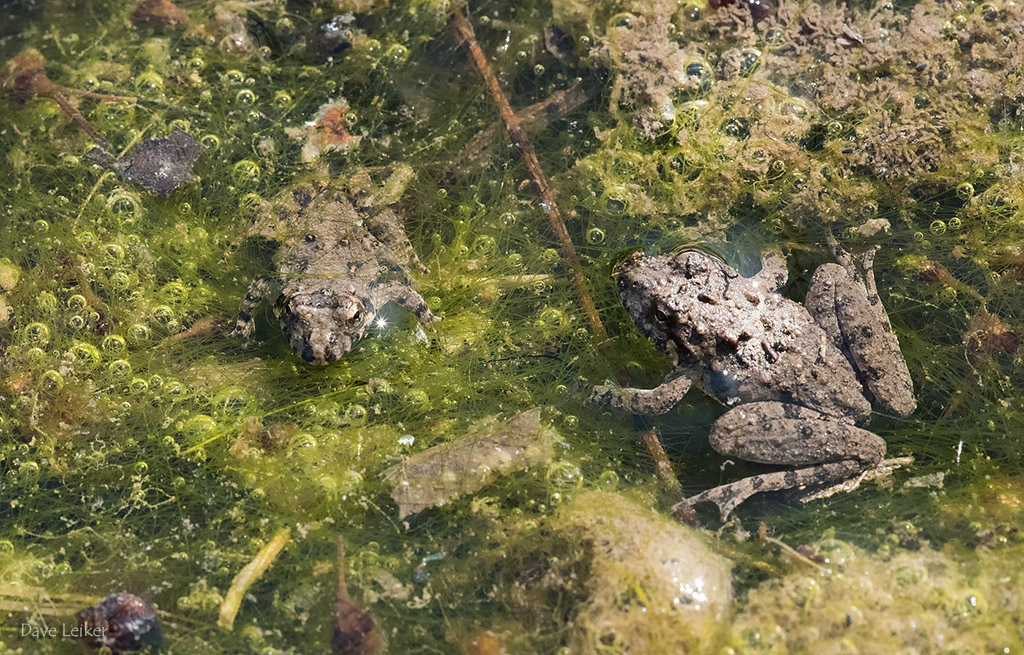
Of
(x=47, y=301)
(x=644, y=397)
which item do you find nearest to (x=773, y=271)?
(x=644, y=397)

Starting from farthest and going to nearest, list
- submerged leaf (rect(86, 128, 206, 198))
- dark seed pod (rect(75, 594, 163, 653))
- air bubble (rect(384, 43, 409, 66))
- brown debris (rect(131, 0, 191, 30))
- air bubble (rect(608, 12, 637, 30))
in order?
brown debris (rect(131, 0, 191, 30)) < air bubble (rect(384, 43, 409, 66)) < air bubble (rect(608, 12, 637, 30)) < submerged leaf (rect(86, 128, 206, 198)) < dark seed pod (rect(75, 594, 163, 653))

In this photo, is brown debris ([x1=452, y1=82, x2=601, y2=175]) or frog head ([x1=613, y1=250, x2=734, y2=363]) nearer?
frog head ([x1=613, y1=250, x2=734, y2=363])

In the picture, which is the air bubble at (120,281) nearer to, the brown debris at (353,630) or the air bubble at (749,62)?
the brown debris at (353,630)

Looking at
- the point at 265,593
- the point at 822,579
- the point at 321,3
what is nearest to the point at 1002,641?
the point at 822,579

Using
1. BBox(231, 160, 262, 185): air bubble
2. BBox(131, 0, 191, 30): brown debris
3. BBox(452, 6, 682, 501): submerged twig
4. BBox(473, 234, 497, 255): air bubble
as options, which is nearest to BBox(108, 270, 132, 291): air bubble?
BBox(231, 160, 262, 185): air bubble

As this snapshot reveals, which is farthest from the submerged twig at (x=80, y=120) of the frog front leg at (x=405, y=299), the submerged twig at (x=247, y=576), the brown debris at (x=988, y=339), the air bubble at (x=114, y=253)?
the brown debris at (x=988, y=339)

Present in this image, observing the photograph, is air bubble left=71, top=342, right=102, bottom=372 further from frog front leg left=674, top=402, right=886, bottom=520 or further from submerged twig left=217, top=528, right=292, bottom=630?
frog front leg left=674, top=402, right=886, bottom=520

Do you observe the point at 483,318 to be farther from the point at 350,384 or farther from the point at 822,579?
the point at 822,579
